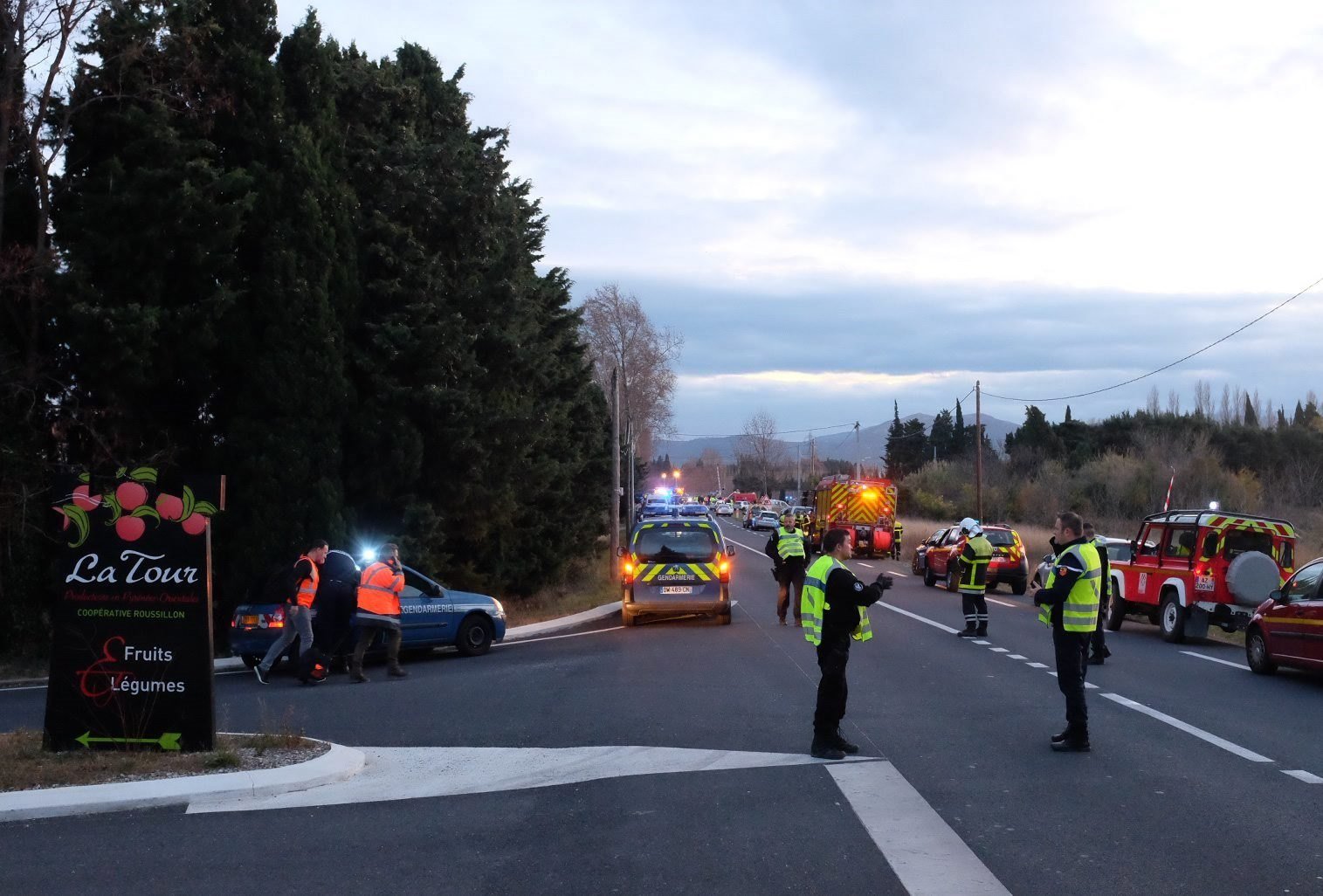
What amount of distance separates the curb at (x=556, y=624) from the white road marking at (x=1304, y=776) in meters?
13.1

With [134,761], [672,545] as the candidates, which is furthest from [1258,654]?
[134,761]

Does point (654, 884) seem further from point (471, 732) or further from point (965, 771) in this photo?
point (471, 732)

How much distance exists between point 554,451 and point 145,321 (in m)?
15.9

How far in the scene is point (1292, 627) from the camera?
13.9 meters

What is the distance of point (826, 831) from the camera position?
7.03 metres

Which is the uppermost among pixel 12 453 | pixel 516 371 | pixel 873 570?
pixel 516 371

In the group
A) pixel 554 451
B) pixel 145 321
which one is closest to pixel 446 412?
pixel 145 321

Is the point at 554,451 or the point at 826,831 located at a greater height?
the point at 554,451

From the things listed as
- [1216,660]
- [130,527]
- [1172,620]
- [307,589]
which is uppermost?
[130,527]

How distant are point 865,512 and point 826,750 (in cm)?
3697

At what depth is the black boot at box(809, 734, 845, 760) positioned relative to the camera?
9008 mm

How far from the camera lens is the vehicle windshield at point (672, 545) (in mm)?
20641

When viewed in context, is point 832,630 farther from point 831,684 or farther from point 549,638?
point 549,638

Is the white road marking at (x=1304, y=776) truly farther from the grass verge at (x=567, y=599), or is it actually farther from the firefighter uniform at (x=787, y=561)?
the grass verge at (x=567, y=599)
